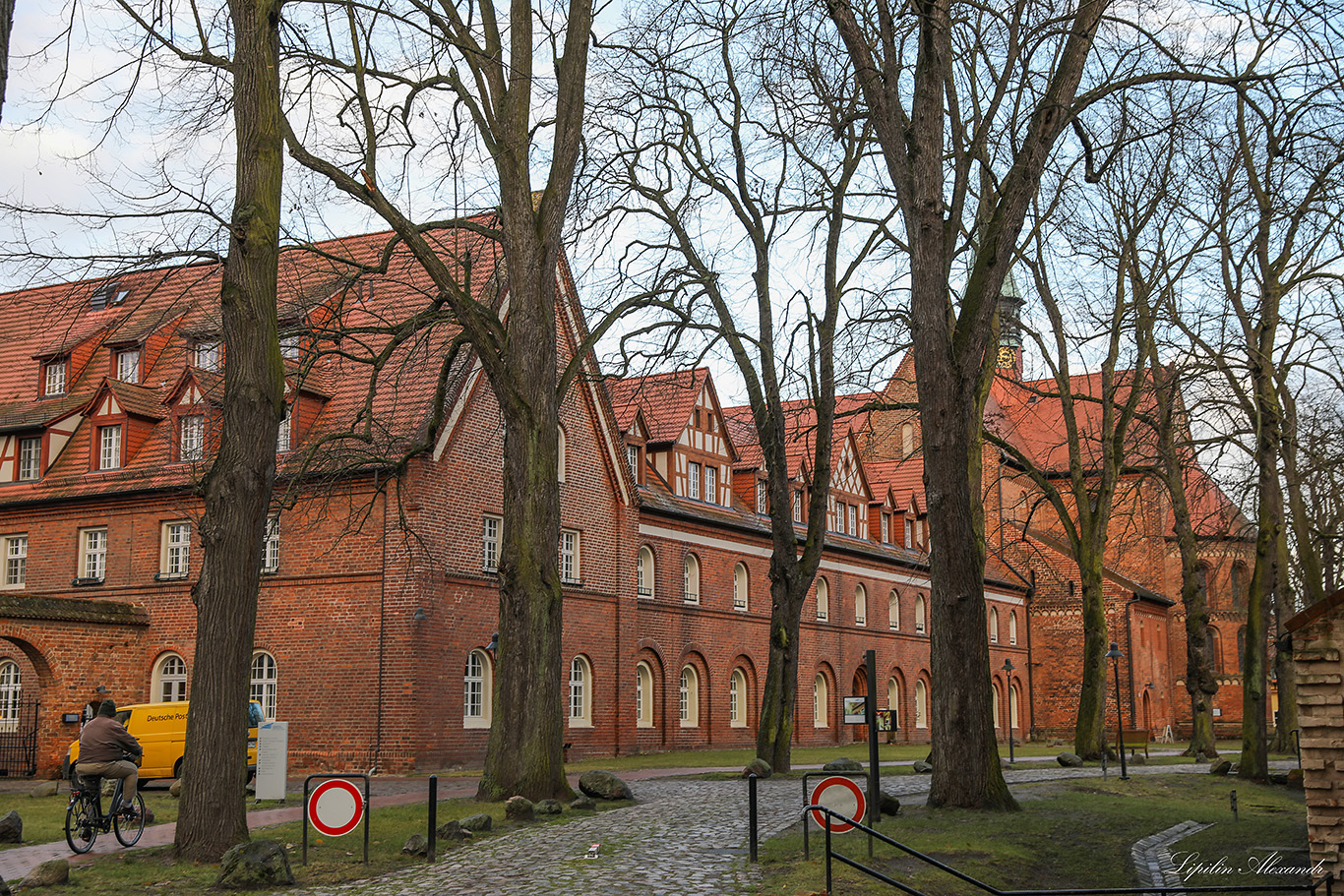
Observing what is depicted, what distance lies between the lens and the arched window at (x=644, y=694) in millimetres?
35750

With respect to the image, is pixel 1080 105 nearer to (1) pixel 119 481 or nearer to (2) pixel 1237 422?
Answer: (2) pixel 1237 422

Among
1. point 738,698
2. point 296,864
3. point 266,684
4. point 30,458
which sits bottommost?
point 296,864

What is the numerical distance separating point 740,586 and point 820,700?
263 inches

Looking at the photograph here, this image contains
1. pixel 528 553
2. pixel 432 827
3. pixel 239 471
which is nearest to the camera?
pixel 432 827

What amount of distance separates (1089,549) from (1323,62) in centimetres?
1681

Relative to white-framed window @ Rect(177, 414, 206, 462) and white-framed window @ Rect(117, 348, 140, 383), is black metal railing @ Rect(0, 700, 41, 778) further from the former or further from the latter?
white-framed window @ Rect(117, 348, 140, 383)

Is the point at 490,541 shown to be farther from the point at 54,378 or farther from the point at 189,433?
the point at 54,378

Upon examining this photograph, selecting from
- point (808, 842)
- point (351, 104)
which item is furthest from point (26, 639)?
point (808, 842)

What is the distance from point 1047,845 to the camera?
1312 cm

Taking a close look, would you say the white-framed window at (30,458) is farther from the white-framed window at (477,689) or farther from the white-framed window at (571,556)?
the white-framed window at (571,556)

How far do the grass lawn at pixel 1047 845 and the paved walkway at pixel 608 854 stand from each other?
28.3 inches

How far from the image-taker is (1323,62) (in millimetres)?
12039

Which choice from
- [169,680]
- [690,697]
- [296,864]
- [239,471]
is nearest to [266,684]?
[169,680]

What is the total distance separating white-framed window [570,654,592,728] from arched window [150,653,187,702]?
9341 millimetres
